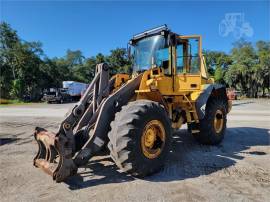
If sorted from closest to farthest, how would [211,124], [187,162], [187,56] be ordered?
[187,162]
[187,56]
[211,124]

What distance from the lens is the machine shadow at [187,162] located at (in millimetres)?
4367

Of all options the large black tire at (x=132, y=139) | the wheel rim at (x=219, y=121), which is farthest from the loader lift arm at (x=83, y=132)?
the wheel rim at (x=219, y=121)

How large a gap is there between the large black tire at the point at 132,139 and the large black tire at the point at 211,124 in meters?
2.51

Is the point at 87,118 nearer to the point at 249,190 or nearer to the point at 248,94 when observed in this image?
the point at 249,190

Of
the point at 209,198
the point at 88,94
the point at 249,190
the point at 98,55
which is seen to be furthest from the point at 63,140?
the point at 98,55

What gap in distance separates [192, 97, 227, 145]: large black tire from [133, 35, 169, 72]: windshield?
6.15 feet

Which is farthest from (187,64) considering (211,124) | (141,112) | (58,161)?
(58,161)

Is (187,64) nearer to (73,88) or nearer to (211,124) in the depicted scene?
(211,124)

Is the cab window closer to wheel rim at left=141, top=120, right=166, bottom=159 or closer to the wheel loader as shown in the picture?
the wheel loader

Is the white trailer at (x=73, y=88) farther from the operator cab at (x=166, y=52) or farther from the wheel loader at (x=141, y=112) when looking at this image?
the wheel loader at (x=141, y=112)

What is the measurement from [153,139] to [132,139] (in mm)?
715

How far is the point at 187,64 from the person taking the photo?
6.39 metres

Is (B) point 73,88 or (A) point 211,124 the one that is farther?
(B) point 73,88

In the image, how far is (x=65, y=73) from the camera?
56312 millimetres
